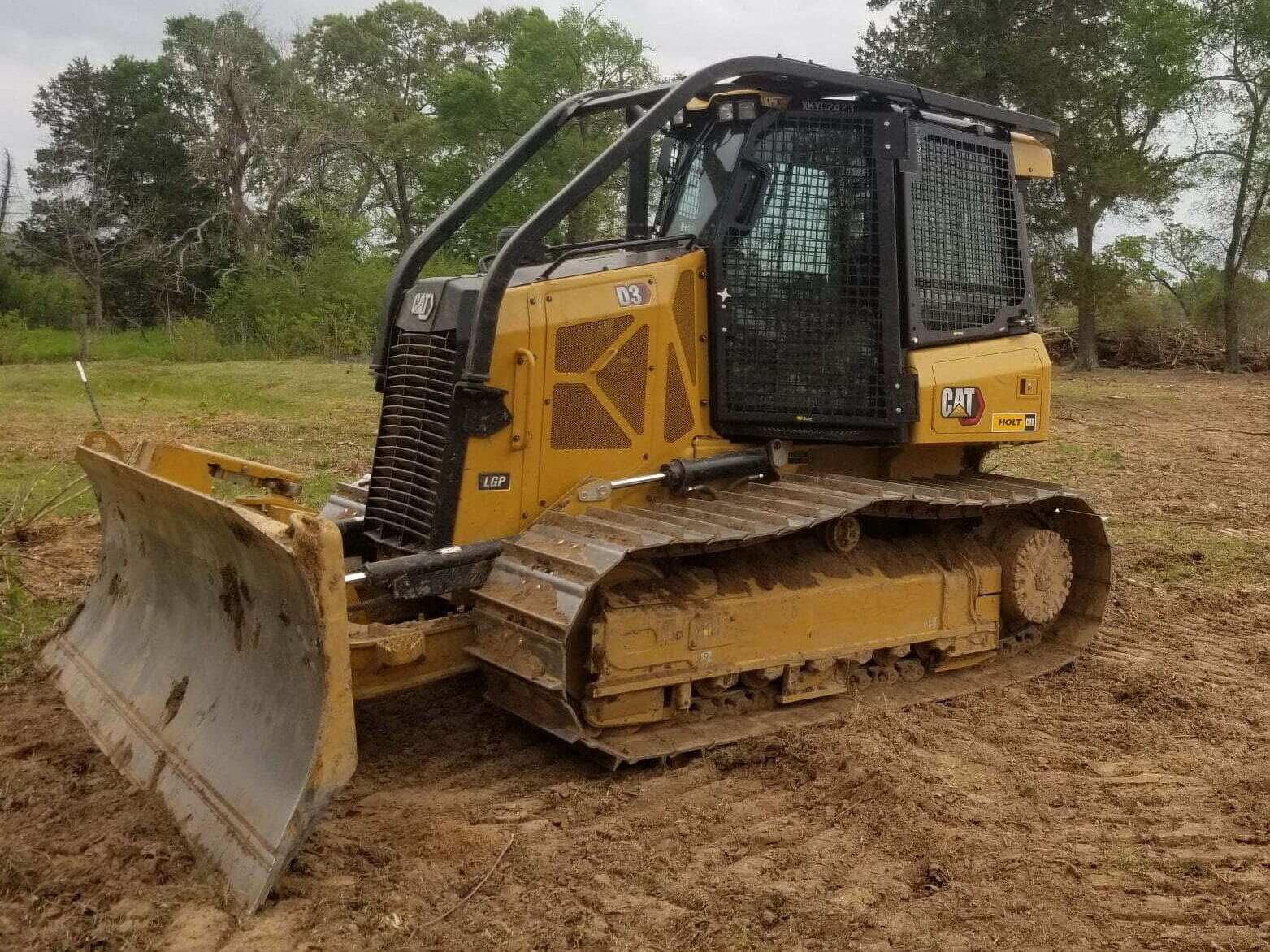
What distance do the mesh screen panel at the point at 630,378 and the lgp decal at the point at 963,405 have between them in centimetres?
143

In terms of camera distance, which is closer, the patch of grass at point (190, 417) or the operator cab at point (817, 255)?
the operator cab at point (817, 255)

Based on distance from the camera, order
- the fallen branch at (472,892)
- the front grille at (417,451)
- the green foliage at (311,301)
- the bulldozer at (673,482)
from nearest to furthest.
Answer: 1. the fallen branch at (472,892)
2. the bulldozer at (673,482)
3. the front grille at (417,451)
4. the green foliage at (311,301)

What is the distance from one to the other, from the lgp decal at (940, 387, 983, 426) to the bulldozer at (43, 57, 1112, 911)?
0.02m

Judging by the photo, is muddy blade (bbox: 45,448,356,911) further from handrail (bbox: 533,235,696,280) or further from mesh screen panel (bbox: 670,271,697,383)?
mesh screen panel (bbox: 670,271,697,383)

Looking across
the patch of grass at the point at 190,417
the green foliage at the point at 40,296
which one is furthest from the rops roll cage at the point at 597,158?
the green foliage at the point at 40,296

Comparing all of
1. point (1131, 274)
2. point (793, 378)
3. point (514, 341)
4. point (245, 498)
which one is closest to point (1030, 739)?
point (793, 378)

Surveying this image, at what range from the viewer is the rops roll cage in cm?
464

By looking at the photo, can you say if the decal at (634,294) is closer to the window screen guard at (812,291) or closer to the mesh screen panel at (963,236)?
the window screen guard at (812,291)

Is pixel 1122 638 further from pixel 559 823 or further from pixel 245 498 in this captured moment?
pixel 245 498

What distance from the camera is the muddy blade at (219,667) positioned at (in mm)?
3652

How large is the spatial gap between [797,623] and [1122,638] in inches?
103

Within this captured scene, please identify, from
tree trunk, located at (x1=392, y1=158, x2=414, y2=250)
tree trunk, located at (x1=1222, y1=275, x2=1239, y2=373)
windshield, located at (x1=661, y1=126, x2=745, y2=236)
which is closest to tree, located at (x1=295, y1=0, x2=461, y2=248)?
tree trunk, located at (x1=392, y1=158, x2=414, y2=250)

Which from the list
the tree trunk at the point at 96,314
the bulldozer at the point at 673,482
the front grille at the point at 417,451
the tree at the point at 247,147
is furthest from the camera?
the tree at the point at 247,147

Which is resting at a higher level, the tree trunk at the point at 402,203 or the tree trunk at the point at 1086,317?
the tree trunk at the point at 402,203
